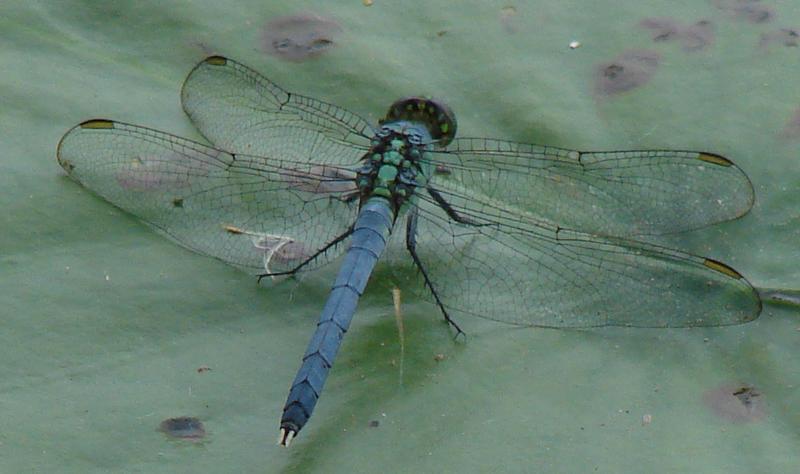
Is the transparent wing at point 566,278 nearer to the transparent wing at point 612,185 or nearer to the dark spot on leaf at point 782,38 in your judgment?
the transparent wing at point 612,185

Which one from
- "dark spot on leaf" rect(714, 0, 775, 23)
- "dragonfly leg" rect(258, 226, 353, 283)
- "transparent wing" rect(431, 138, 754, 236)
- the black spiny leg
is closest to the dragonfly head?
"transparent wing" rect(431, 138, 754, 236)

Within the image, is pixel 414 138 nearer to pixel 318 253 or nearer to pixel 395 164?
pixel 395 164

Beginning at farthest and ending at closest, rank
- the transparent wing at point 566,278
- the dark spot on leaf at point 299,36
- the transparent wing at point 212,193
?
the dark spot on leaf at point 299,36 → the transparent wing at point 212,193 → the transparent wing at point 566,278

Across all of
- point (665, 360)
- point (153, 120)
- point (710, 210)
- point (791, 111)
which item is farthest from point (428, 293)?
point (791, 111)

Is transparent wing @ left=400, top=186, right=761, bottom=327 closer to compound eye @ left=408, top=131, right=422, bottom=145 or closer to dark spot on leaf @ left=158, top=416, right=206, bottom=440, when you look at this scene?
compound eye @ left=408, top=131, right=422, bottom=145

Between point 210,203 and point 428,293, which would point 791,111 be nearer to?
point 428,293

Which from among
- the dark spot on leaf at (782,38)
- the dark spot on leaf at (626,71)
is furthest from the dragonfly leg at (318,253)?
the dark spot on leaf at (782,38)

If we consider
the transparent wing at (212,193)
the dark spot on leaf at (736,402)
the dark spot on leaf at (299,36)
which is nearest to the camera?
the dark spot on leaf at (736,402)
